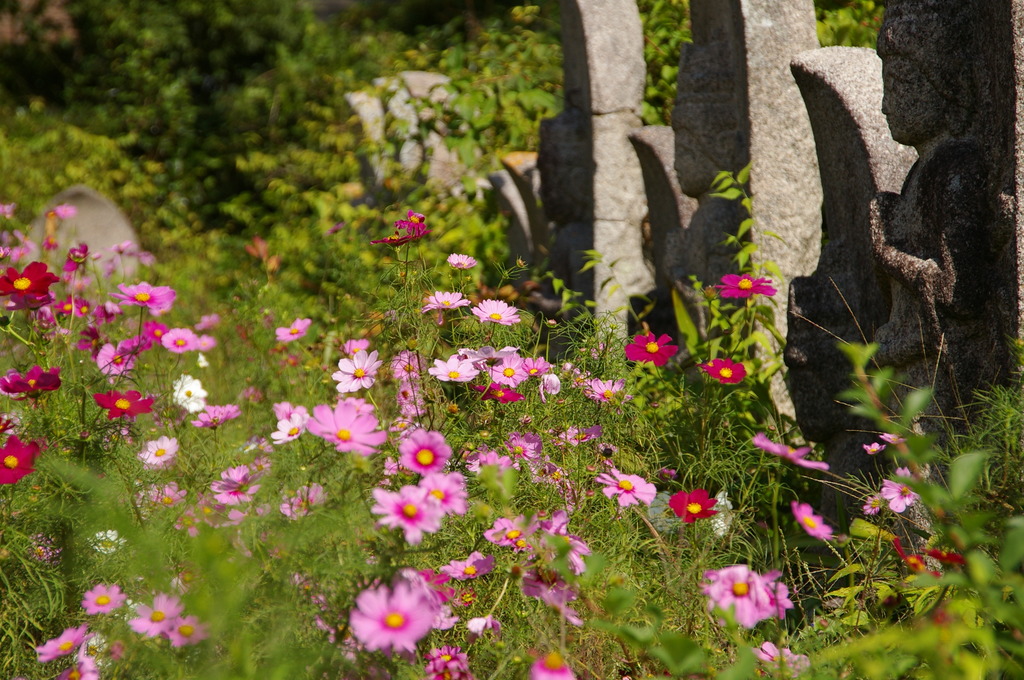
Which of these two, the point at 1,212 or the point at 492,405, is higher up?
the point at 1,212

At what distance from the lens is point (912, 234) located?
1.96 m

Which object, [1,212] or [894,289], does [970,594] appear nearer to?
[894,289]

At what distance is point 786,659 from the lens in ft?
4.34

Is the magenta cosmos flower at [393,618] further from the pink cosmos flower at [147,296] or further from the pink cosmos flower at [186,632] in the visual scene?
the pink cosmos flower at [147,296]

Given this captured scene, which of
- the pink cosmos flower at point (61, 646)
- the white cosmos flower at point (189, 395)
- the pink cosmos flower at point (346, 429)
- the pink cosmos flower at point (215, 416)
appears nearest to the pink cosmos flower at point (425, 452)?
the pink cosmos flower at point (346, 429)

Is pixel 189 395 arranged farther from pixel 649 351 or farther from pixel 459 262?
pixel 649 351

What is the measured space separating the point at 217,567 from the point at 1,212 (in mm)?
2220

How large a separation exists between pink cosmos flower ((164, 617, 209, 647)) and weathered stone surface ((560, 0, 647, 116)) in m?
3.05

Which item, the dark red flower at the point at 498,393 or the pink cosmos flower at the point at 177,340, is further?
the pink cosmos flower at the point at 177,340

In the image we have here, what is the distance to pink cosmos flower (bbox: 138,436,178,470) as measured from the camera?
1.87 metres

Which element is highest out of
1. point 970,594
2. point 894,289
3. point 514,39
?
point 514,39

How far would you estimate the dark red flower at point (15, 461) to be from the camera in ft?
4.86

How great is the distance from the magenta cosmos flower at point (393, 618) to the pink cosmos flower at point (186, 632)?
0.23 metres

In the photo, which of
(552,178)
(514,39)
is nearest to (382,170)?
(514,39)
